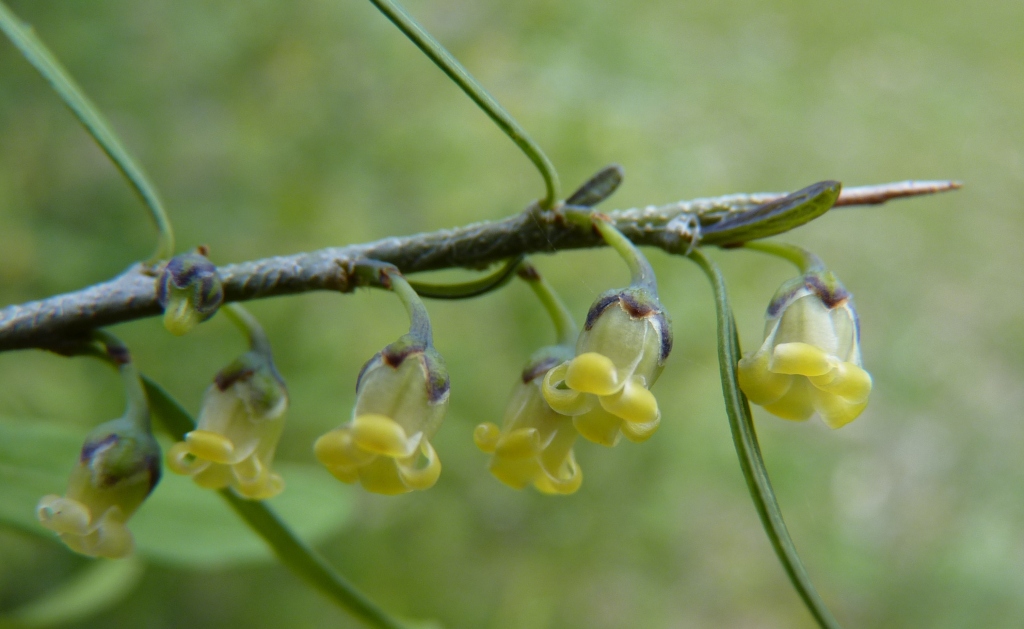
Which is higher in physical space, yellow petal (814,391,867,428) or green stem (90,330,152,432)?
yellow petal (814,391,867,428)

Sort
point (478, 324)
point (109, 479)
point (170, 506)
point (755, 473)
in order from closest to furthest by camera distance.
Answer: point (755, 473), point (109, 479), point (170, 506), point (478, 324)

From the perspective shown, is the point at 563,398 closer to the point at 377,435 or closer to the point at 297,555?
the point at 377,435

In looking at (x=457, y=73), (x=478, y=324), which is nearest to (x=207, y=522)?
(x=457, y=73)

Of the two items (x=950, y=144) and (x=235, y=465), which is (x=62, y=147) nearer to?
(x=235, y=465)

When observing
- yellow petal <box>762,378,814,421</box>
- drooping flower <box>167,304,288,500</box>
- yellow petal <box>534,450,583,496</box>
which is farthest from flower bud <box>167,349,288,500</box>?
yellow petal <box>762,378,814,421</box>

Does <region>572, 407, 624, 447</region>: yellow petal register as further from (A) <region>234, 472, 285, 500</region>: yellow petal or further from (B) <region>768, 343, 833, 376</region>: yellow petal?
(A) <region>234, 472, 285, 500</region>: yellow petal

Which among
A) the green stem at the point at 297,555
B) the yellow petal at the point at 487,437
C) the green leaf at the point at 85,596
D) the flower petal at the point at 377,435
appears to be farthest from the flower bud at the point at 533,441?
the green leaf at the point at 85,596

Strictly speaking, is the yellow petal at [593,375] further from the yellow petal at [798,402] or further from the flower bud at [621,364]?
the yellow petal at [798,402]
